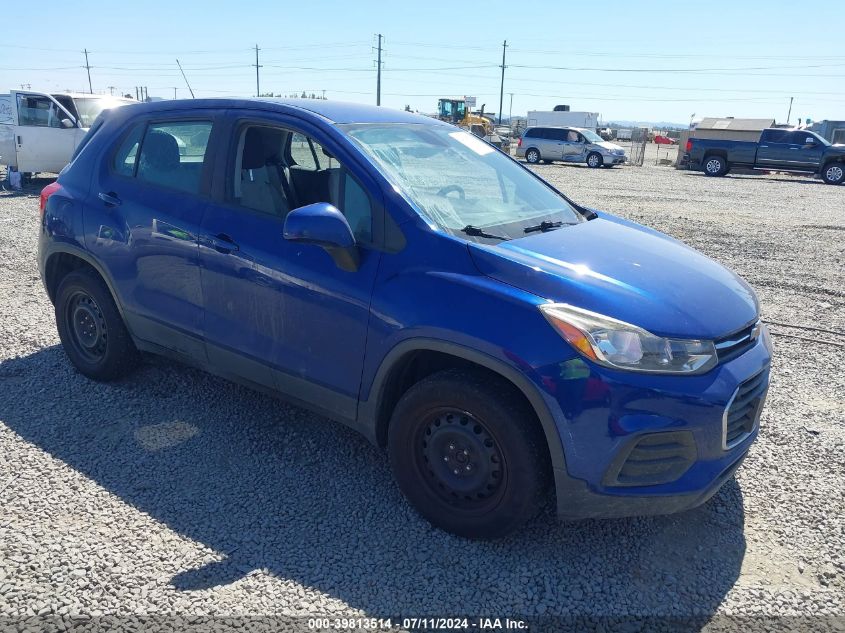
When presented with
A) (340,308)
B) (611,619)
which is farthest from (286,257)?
(611,619)

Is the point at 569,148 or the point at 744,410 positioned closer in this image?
the point at 744,410

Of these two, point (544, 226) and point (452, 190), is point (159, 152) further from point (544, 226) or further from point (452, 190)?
point (544, 226)

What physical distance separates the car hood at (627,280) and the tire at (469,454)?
0.47 m

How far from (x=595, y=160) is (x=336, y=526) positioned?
2912 centimetres

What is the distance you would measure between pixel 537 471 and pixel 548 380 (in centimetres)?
41

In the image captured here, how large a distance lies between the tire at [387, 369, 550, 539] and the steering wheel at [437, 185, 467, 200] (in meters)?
0.94

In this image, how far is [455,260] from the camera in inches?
111

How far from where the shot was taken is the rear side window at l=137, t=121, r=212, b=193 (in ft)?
12.4

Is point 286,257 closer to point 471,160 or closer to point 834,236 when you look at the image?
point 471,160

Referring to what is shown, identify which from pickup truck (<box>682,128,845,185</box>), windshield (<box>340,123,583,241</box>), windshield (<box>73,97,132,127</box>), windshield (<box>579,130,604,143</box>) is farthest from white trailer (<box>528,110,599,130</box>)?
windshield (<box>340,123,583,241</box>)

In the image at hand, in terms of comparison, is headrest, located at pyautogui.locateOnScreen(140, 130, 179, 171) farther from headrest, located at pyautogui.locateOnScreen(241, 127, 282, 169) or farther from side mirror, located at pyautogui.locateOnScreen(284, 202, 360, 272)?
side mirror, located at pyautogui.locateOnScreen(284, 202, 360, 272)

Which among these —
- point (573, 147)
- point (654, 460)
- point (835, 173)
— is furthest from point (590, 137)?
point (654, 460)

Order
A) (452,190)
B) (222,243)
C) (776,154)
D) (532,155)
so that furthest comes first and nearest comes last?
1. (532,155)
2. (776,154)
3. (222,243)
4. (452,190)

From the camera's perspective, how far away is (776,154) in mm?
25016
